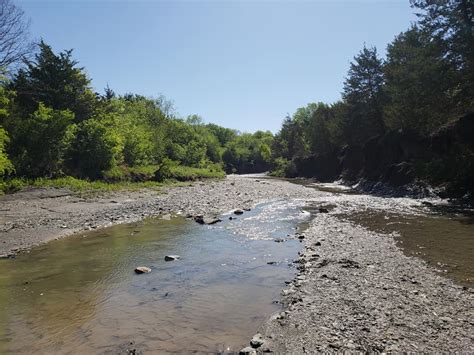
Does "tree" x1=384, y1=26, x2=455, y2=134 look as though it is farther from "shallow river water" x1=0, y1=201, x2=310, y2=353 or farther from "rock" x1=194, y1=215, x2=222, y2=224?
"rock" x1=194, y1=215, x2=222, y2=224

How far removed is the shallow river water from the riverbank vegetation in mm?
18842

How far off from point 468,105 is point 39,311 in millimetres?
30320

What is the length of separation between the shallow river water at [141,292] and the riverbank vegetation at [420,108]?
1884cm

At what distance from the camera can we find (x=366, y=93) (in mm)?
49750

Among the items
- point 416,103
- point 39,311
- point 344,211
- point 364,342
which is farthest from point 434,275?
point 416,103

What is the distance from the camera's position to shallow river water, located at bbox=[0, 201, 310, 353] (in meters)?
6.52

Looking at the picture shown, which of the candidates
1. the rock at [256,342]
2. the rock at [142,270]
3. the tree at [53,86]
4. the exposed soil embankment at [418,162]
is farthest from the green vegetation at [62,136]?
the exposed soil embankment at [418,162]

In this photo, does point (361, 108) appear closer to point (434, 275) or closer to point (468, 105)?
point (468, 105)

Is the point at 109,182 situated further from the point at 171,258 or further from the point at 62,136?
the point at 171,258

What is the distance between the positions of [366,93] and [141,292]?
Answer: 4868 cm

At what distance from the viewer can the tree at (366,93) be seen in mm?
48469

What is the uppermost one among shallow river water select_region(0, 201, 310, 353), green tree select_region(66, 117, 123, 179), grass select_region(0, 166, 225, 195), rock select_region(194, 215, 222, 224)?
green tree select_region(66, 117, 123, 179)

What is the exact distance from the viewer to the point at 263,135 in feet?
630

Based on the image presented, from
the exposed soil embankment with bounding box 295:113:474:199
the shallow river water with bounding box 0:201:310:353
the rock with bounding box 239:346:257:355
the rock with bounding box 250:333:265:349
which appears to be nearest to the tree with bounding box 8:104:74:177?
the shallow river water with bounding box 0:201:310:353
